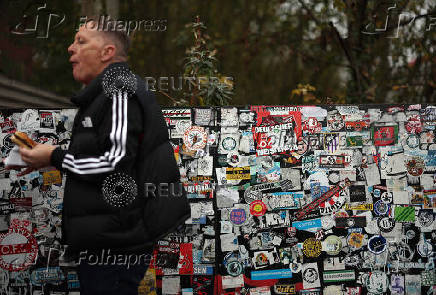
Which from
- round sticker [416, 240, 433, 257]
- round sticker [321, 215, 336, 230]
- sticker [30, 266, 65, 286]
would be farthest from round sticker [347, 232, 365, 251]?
sticker [30, 266, 65, 286]

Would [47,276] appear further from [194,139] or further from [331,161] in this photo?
[331,161]

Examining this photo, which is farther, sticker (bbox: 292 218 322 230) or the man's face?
sticker (bbox: 292 218 322 230)

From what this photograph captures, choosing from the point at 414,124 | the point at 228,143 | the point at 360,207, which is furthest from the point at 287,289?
the point at 414,124

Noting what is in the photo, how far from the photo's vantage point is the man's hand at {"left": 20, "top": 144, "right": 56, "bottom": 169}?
2381 mm

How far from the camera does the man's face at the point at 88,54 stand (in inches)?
102

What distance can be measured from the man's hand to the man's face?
434 mm

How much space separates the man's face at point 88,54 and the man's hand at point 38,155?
1.43 feet

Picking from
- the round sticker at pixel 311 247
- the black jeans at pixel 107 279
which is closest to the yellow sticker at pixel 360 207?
the round sticker at pixel 311 247

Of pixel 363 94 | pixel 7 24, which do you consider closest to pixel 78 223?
pixel 363 94

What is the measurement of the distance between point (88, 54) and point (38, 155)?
23.1 inches

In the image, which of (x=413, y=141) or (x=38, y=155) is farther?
(x=413, y=141)

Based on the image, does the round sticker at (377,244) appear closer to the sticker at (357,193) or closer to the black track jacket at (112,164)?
the sticker at (357,193)

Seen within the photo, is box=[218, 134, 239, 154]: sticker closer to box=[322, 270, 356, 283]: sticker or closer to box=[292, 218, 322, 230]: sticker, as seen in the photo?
box=[292, 218, 322, 230]: sticker

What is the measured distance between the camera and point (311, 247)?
141 inches
